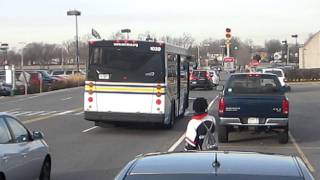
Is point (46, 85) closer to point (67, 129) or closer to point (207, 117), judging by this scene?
point (67, 129)

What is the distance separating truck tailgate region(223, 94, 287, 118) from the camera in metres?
15.7

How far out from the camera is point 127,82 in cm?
1903

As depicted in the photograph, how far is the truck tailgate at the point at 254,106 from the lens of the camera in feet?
51.4

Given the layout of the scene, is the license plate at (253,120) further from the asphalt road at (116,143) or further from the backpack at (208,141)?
the backpack at (208,141)

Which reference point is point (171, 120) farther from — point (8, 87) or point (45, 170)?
point (8, 87)

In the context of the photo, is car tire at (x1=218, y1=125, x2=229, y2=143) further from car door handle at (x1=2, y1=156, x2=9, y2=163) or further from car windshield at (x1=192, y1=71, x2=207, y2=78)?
car windshield at (x1=192, y1=71, x2=207, y2=78)

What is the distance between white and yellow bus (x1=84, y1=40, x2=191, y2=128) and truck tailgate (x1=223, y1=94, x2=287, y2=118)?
11.3 feet

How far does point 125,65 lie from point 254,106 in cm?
508

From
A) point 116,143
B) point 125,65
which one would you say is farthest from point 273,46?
point 116,143

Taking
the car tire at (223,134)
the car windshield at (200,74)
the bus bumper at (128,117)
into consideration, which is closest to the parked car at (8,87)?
the car windshield at (200,74)

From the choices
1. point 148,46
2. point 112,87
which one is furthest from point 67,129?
point 148,46

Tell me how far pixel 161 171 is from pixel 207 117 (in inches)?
201

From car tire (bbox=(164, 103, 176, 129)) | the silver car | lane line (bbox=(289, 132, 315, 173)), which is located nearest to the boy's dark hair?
the silver car

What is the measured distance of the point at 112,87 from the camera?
62.4 ft
